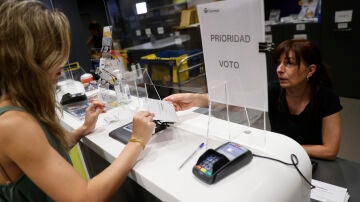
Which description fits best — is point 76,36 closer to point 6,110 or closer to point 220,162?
point 6,110

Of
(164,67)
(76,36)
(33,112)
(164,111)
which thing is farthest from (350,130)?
(76,36)

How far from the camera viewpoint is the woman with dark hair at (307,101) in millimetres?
1420

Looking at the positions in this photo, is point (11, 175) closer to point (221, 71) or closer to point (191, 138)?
point (191, 138)

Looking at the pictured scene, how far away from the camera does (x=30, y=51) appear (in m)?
0.69

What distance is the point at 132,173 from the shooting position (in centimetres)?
81

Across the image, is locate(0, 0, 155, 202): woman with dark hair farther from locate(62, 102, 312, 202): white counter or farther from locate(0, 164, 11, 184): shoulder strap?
locate(62, 102, 312, 202): white counter

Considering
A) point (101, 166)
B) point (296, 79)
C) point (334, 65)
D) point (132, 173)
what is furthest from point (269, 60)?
point (132, 173)

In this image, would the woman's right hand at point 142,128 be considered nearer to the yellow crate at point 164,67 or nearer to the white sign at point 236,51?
the white sign at point 236,51

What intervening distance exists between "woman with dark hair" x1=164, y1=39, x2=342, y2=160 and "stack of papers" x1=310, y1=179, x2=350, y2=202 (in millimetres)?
322

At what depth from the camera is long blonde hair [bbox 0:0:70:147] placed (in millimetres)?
676

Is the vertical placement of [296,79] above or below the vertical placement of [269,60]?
above

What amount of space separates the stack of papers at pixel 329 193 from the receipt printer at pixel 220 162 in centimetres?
48

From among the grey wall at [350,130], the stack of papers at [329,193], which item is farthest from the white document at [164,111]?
the grey wall at [350,130]

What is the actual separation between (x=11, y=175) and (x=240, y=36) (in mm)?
787
